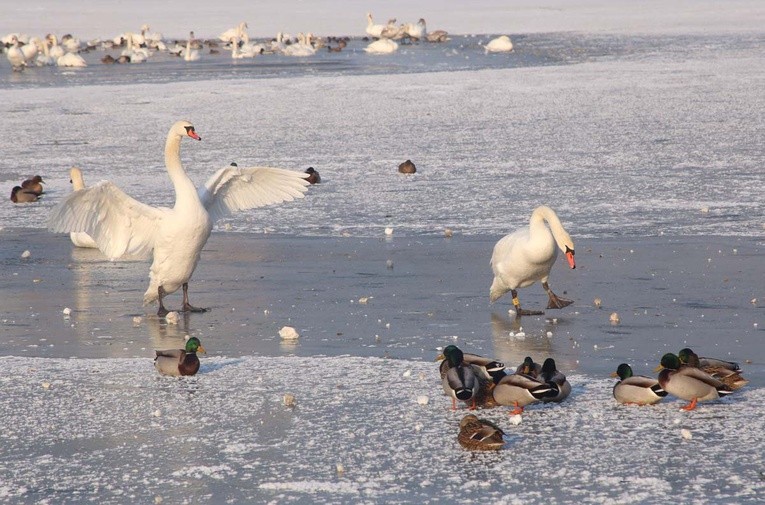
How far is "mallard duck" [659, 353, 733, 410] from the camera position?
238 inches

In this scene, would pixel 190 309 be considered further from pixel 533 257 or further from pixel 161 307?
pixel 533 257

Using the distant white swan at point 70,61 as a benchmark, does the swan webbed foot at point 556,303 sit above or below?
above

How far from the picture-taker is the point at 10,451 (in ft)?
18.7

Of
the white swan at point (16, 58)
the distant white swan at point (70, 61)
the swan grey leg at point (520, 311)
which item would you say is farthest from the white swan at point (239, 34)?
the swan grey leg at point (520, 311)

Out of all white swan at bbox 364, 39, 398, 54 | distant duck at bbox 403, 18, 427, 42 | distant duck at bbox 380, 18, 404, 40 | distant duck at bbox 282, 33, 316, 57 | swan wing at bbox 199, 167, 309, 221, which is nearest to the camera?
swan wing at bbox 199, 167, 309, 221

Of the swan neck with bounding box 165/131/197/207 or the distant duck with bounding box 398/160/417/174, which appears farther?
the distant duck with bounding box 398/160/417/174

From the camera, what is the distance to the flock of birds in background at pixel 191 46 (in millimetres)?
33094

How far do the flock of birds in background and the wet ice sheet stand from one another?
26.8 meters

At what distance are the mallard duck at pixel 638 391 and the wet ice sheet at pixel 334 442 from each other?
7 cm

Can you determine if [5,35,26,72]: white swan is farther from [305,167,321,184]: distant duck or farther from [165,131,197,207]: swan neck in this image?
[165,131,197,207]: swan neck

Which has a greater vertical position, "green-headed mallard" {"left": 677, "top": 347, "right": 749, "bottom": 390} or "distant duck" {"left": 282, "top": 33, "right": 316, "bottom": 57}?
"green-headed mallard" {"left": 677, "top": 347, "right": 749, "bottom": 390}

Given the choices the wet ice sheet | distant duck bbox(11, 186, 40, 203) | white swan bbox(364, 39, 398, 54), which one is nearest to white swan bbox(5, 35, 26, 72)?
white swan bbox(364, 39, 398, 54)

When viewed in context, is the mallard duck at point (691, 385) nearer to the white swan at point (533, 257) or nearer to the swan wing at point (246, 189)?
the white swan at point (533, 257)

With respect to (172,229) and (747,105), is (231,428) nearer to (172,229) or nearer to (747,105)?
(172,229)
